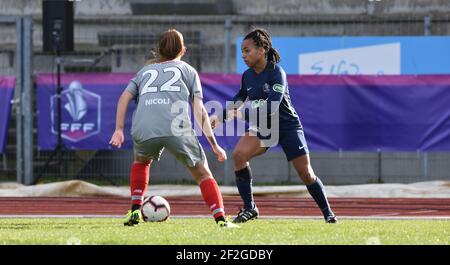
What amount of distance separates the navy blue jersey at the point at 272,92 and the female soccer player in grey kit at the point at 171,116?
3.12 feet

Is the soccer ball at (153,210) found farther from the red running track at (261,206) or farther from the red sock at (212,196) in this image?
the red running track at (261,206)

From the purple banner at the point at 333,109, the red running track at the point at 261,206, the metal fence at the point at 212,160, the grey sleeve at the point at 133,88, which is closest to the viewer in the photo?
the grey sleeve at the point at 133,88

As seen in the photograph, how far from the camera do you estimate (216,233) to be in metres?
8.00

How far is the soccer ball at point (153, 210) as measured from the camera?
9562 millimetres

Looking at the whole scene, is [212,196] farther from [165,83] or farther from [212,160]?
[212,160]

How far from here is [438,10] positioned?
24172 millimetres

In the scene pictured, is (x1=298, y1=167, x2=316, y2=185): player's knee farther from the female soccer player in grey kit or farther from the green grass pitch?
the female soccer player in grey kit

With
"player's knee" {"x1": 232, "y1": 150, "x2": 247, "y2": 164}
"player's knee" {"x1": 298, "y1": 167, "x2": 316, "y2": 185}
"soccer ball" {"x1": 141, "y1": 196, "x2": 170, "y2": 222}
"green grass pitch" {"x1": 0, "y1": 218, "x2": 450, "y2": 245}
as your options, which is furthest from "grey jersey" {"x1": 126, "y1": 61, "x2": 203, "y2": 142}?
"player's knee" {"x1": 298, "y1": 167, "x2": 316, "y2": 185}

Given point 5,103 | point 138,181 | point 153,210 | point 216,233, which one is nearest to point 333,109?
point 5,103

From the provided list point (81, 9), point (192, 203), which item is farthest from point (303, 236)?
point (81, 9)

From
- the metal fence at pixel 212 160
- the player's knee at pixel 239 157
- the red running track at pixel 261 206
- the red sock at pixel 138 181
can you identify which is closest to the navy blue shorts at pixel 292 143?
the player's knee at pixel 239 157

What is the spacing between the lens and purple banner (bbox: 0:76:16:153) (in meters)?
16.7

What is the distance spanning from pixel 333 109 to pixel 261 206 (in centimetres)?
366
